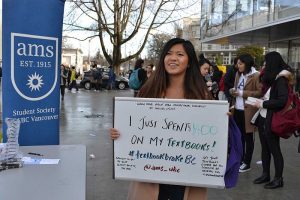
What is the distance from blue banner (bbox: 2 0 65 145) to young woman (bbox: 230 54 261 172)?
11.0 feet

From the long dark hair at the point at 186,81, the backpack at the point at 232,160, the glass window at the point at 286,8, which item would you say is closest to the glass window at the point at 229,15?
the glass window at the point at 286,8

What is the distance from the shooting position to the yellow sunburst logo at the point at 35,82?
3.60 metres

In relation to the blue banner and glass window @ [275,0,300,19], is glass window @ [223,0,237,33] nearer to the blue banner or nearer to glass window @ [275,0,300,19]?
glass window @ [275,0,300,19]

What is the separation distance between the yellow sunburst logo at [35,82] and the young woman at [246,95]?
356cm

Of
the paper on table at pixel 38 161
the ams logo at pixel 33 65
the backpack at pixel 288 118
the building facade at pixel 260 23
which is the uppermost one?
the building facade at pixel 260 23

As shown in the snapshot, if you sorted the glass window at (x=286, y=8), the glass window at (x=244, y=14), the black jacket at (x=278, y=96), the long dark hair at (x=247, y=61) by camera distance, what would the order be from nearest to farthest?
the black jacket at (x=278, y=96), the long dark hair at (x=247, y=61), the glass window at (x=286, y=8), the glass window at (x=244, y=14)

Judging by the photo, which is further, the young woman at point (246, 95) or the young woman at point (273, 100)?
the young woman at point (246, 95)

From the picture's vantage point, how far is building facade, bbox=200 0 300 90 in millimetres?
14469

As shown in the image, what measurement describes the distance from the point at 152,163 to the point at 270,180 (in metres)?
3.67

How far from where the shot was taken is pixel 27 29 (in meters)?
3.53

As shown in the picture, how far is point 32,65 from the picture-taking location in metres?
3.58

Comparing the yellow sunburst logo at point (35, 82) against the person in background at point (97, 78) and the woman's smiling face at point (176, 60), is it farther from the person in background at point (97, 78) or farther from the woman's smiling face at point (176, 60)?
the person in background at point (97, 78)

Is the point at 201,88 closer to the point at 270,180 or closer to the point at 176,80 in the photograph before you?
the point at 176,80

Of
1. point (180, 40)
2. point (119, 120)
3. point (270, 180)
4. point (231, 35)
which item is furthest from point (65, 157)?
point (231, 35)
